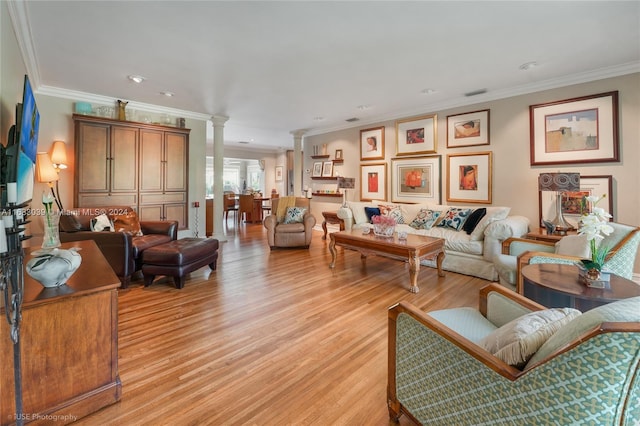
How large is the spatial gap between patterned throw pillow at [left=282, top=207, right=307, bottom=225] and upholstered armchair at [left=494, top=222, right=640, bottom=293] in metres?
3.42

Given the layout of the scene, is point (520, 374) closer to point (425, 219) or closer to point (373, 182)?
point (425, 219)

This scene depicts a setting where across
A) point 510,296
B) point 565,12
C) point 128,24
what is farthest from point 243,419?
point 565,12

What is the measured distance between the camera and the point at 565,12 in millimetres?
2416

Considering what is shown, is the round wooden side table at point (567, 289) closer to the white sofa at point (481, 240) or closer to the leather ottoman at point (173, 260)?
the white sofa at point (481, 240)

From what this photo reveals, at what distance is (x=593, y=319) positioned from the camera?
0.78m

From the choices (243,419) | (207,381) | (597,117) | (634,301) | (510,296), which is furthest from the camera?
(597,117)

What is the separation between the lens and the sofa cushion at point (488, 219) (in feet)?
12.6

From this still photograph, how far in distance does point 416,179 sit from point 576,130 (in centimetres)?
227

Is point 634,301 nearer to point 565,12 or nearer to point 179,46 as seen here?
point 565,12

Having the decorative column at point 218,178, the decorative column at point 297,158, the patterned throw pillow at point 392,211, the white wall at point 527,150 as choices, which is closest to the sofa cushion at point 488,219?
the white wall at point 527,150

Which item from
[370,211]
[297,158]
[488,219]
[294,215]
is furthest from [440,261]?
[297,158]

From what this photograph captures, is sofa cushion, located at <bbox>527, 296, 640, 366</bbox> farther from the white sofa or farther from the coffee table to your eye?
the white sofa

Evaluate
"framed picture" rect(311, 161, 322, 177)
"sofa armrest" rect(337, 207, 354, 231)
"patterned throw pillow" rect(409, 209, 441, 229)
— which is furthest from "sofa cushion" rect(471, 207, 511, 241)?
"framed picture" rect(311, 161, 322, 177)

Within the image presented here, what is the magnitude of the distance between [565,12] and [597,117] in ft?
6.17
